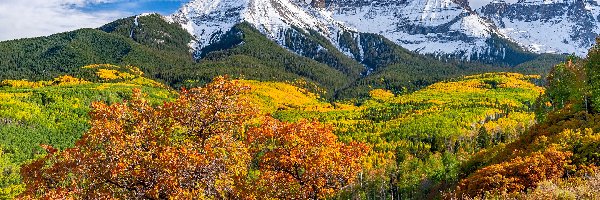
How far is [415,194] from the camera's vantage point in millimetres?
122750

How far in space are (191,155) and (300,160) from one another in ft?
24.2

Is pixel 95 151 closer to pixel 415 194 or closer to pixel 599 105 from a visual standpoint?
pixel 599 105

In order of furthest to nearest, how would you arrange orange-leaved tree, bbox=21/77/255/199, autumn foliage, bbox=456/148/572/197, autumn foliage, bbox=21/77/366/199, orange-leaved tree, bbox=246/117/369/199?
autumn foliage, bbox=456/148/572/197 → orange-leaved tree, bbox=246/117/369/199 → autumn foliage, bbox=21/77/366/199 → orange-leaved tree, bbox=21/77/255/199

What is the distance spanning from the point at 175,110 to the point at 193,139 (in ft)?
5.38

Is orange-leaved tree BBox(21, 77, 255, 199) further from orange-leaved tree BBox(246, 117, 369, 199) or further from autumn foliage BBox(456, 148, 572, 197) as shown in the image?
autumn foliage BBox(456, 148, 572, 197)

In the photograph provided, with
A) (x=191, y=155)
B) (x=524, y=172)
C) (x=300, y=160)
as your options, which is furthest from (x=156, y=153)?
(x=524, y=172)

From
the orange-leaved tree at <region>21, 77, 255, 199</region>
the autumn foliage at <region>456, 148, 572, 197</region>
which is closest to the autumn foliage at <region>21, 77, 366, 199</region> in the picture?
the orange-leaved tree at <region>21, 77, 255, 199</region>

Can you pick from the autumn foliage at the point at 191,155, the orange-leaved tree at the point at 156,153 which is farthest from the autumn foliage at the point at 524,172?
the orange-leaved tree at the point at 156,153

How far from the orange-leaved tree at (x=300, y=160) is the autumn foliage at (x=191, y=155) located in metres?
0.05

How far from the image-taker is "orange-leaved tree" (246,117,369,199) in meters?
25.3

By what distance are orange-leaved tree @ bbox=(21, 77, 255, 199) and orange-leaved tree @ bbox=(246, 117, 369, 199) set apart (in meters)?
1.96

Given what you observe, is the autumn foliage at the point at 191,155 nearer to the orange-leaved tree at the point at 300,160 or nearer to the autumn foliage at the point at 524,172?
the orange-leaved tree at the point at 300,160

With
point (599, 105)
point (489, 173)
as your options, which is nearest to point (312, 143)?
point (489, 173)

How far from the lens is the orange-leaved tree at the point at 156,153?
2017 cm
